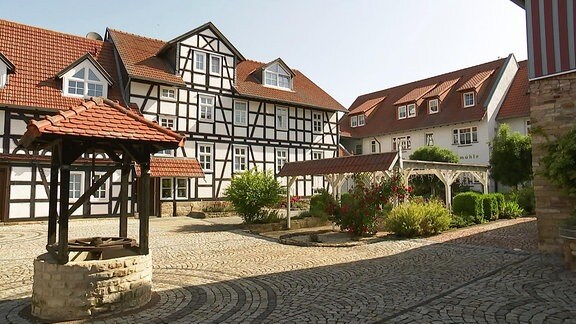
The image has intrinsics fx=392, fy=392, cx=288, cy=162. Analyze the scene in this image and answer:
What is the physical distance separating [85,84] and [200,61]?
6298 mm

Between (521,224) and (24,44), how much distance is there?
23.3m

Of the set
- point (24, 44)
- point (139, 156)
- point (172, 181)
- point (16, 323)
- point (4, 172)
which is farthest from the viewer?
point (172, 181)

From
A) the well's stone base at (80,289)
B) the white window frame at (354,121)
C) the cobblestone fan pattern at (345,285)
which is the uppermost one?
the white window frame at (354,121)

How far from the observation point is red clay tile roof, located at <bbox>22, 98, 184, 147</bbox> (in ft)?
16.6

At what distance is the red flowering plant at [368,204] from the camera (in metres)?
12.0

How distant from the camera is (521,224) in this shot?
14227 millimetres

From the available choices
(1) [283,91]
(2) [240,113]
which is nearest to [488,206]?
(2) [240,113]

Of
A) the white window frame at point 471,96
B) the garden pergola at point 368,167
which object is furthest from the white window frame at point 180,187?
the white window frame at point 471,96

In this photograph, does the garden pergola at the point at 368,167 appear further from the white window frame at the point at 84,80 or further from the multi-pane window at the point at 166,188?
the white window frame at the point at 84,80

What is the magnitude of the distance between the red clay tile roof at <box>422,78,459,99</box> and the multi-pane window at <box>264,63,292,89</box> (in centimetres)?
1262

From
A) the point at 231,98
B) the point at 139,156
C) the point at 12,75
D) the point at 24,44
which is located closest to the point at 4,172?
the point at 12,75

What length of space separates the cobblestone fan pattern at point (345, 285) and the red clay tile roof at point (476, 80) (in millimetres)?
21903

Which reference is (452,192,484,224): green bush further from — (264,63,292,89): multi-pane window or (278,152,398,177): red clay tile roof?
(264,63,292,89): multi-pane window

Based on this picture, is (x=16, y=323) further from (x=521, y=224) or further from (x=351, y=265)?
(x=521, y=224)
